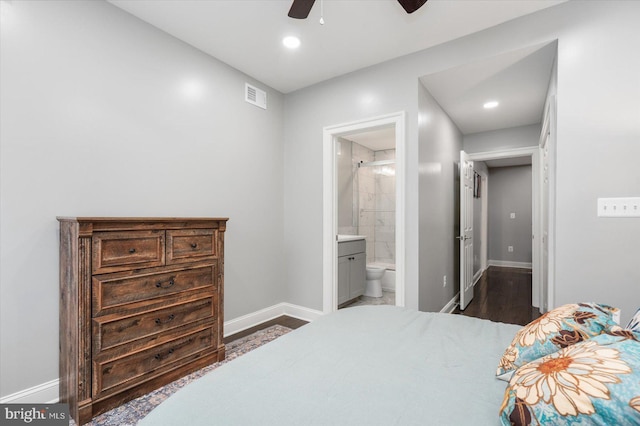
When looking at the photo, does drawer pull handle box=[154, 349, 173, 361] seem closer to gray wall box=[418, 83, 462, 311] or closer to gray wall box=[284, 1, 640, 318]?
gray wall box=[418, 83, 462, 311]

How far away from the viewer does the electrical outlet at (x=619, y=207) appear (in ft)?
6.50

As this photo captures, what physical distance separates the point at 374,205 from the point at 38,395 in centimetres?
489

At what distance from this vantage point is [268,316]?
140 inches

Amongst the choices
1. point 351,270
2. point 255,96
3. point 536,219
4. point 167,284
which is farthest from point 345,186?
point 167,284

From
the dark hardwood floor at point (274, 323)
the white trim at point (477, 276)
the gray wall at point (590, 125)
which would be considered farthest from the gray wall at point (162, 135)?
the white trim at point (477, 276)

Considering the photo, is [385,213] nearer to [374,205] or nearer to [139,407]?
[374,205]

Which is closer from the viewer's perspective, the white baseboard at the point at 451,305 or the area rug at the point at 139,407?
the area rug at the point at 139,407

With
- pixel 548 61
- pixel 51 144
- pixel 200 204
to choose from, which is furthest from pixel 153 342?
pixel 548 61

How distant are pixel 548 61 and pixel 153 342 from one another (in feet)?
12.2

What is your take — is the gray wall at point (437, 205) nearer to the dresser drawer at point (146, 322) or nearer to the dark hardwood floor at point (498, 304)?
the dark hardwood floor at point (498, 304)

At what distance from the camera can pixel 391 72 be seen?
3035 millimetres

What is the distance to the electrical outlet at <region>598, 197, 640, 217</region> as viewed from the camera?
6.50 feet

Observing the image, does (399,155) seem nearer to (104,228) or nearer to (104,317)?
(104,228)

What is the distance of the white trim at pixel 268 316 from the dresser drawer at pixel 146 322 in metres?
0.73
